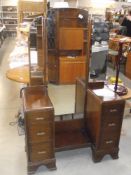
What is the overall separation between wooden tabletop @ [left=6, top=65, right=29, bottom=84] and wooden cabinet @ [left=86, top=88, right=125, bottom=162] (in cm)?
95

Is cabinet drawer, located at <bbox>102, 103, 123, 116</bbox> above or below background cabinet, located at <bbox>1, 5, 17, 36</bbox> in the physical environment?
below

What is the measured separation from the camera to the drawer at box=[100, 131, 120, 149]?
2.50 m

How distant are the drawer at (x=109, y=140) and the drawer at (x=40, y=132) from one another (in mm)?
615

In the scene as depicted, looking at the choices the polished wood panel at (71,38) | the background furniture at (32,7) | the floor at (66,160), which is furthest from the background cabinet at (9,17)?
the floor at (66,160)

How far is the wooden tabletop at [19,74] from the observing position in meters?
3.02

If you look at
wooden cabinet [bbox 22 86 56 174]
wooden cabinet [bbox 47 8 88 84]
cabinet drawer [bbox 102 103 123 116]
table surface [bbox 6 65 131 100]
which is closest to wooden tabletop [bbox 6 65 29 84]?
table surface [bbox 6 65 131 100]

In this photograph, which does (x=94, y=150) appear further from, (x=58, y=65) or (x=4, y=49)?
(x=4, y=49)

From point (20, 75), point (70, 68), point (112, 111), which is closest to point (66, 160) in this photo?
point (112, 111)

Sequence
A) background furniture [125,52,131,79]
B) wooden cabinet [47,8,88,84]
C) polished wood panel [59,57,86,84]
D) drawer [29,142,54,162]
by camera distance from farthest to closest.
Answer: background furniture [125,52,131,79] < polished wood panel [59,57,86,84] < wooden cabinet [47,8,88,84] < drawer [29,142,54,162]

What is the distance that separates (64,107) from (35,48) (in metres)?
1.29

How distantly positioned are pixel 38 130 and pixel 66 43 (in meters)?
3.01

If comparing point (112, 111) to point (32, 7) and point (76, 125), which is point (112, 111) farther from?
point (32, 7)

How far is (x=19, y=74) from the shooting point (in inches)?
126

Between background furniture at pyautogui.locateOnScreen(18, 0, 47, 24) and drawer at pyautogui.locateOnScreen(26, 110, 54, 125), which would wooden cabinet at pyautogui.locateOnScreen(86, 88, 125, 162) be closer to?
drawer at pyautogui.locateOnScreen(26, 110, 54, 125)
